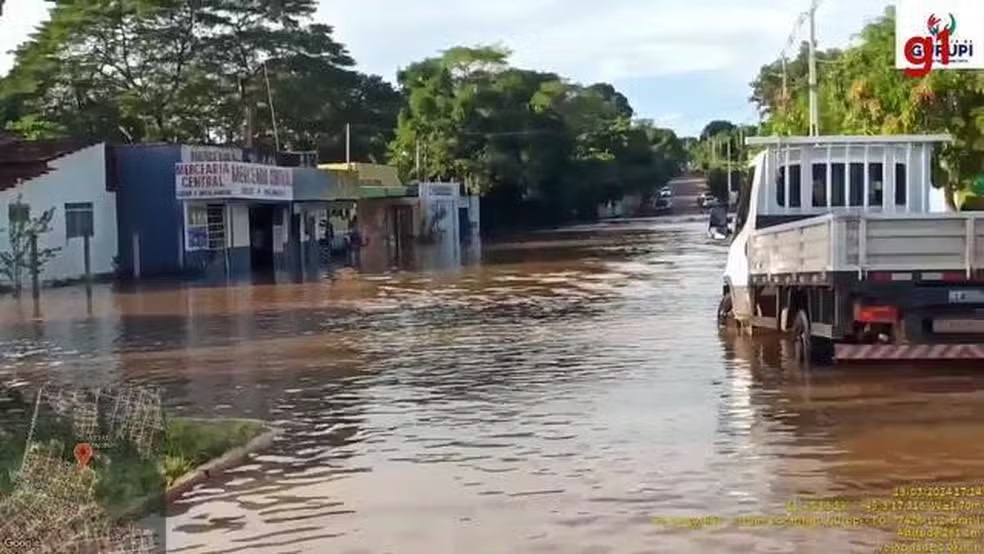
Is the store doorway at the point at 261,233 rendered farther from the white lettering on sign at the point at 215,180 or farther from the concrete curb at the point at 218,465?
the concrete curb at the point at 218,465

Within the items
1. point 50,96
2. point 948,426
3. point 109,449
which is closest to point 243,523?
point 109,449

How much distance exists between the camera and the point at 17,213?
3644cm

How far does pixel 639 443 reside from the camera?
430 inches

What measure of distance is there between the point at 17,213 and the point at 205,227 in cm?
871

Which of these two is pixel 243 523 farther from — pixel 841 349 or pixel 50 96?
pixel 50 96

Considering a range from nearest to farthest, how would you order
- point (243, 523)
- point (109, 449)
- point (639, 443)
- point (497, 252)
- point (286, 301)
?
point (243, 523) < point (109, 449) < point (639, 443) < point (286, 301) < point (497, 252)

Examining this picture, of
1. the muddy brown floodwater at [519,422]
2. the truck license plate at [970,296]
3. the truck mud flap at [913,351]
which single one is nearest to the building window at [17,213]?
the muddy brown floodwater at [519,422]

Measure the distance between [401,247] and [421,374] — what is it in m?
46.6

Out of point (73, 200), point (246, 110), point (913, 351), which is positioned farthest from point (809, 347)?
point (246, 110)

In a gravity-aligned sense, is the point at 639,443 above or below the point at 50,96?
below

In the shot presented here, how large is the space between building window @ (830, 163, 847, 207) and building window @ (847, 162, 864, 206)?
0.08 meters

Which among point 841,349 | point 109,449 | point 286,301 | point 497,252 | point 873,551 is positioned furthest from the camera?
point 497,252

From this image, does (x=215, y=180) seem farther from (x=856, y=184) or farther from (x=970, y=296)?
(x=970, y=296)

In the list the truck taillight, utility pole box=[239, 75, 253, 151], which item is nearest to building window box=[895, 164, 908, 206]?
the truck taillight
